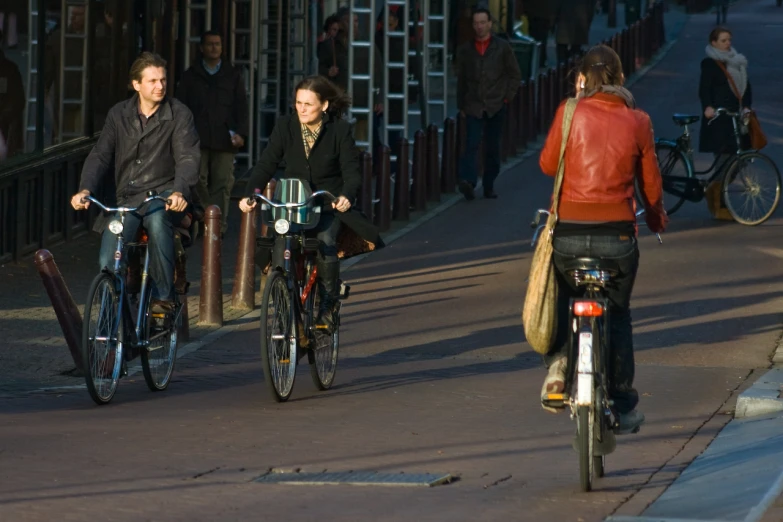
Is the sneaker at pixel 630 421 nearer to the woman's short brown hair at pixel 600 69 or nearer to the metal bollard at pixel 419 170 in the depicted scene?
the woman's short brown hair at pixel 600 69

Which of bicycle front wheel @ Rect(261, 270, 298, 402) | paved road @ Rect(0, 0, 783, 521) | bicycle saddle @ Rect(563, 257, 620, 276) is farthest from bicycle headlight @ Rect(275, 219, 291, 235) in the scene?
bicycle saddle @ Rect(563, 257, 620, 276)

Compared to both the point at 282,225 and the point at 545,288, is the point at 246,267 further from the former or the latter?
the point at 545,288

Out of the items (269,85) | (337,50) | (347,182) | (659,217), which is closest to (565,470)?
(659,217)

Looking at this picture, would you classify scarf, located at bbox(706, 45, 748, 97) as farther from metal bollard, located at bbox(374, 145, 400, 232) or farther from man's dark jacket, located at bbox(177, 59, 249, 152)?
man's dark jacket, located at bbox(177, 59, 249, 152)

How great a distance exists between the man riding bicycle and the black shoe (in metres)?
8.97

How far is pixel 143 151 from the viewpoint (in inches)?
346

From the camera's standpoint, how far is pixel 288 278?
8398 mm

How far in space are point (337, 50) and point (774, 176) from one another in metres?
5.32

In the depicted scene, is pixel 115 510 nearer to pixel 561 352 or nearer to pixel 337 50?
pixel 561 352

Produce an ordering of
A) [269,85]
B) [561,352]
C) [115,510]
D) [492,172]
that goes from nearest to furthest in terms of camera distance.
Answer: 1. [115,510]
2. [561,352]
3. [492,172]
4. [269,85]

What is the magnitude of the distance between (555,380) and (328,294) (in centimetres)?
240

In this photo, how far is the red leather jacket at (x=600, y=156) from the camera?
654 cm

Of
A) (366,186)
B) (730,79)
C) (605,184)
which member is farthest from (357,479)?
(730,79)

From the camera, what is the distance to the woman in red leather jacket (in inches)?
257
